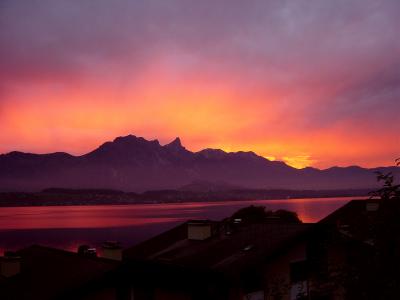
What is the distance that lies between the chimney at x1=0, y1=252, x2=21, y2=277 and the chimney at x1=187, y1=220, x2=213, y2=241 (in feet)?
30.2

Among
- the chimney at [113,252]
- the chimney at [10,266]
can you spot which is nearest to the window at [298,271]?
the chimney at [113,252]

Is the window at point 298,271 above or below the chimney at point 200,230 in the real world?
below

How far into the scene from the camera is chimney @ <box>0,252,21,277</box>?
77.2 ft

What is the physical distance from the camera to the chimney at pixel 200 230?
87.1ft

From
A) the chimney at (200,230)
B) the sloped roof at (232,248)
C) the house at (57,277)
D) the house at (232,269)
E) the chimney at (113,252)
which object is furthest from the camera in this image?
the chimney at (113,252)

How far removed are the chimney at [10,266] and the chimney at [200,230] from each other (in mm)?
9193

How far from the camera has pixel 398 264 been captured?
8477 millimetres

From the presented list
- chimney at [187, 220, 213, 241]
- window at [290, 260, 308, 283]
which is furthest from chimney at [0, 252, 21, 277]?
window at [290, 260, 308, 283]

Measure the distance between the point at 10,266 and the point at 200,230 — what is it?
32.6ft

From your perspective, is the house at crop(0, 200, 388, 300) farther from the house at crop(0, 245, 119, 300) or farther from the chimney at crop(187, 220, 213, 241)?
the chimney at crop(187, 220, 213, 241)

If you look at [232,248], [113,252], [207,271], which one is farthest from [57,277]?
[232,248]

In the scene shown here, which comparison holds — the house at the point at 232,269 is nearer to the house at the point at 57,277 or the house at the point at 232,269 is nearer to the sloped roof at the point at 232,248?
the sloped roof at the point at 232,248

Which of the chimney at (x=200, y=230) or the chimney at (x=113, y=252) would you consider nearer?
the chimney at (x=200, y=230)

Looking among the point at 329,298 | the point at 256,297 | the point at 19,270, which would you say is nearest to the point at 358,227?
the point at 256,297
